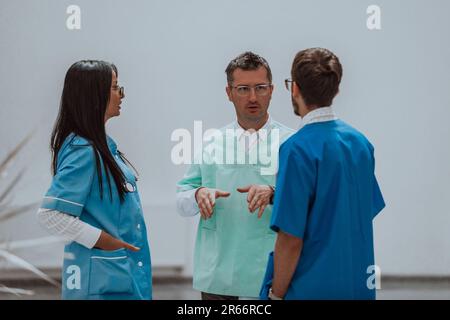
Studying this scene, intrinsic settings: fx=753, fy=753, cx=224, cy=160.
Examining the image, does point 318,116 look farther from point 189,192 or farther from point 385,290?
point 385,290

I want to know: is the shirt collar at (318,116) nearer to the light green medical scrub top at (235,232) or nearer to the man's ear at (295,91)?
the man's ear at (295,91)

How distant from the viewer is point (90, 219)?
67.5 inches

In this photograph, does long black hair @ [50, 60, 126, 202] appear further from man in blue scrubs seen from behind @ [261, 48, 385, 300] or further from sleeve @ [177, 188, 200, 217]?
man in blue scrubs seen from behind @ [261, 48, 385, 300]

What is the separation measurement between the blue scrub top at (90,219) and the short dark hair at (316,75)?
49cm

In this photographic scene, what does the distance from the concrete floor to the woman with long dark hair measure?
2425mm

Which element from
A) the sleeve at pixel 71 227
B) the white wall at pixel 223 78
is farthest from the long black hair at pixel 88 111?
the white wall at pixel 223 78

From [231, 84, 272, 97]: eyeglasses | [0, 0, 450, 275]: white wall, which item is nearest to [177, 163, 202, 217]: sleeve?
[231, 84, 272, 97]: eyeglasses

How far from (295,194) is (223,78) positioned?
3039mm

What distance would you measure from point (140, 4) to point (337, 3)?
1.15 metres

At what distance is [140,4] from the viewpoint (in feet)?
14.3

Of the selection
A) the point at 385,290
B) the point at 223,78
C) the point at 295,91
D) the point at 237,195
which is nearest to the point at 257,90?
the point at 237,195

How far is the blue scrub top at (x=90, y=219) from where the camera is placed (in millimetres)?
1663

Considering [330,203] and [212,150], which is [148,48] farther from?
[330,203]

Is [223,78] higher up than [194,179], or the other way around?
[223,78]
